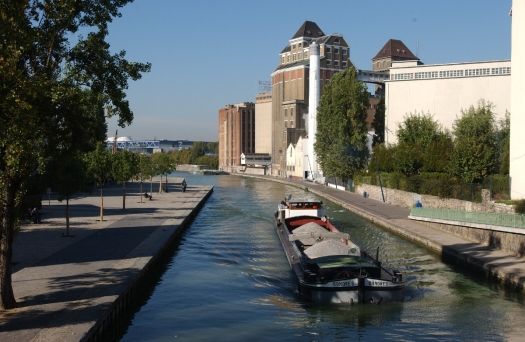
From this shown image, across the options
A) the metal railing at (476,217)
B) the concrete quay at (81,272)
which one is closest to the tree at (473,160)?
the metal railing at (476,217)

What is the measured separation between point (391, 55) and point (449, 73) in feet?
307

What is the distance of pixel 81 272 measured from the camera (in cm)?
2253

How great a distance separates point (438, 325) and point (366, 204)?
39868 mm

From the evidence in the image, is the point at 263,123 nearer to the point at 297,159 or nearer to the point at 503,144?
the point at 297,159

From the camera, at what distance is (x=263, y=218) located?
5309 cm

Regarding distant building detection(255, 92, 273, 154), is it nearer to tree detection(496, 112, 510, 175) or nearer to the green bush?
tree detection(496, 112, 510, 175)

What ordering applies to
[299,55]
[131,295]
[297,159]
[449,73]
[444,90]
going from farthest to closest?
[299,55] → [297,159] → [444,90] → [449,73] → [131,295]

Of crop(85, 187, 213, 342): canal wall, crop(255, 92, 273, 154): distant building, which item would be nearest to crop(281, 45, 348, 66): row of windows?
crop(255, 92, 273, 154): distant building

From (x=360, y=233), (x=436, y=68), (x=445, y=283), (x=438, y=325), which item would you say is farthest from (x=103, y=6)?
(x=436, y=68)

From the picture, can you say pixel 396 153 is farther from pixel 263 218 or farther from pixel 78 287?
pixel 78 287

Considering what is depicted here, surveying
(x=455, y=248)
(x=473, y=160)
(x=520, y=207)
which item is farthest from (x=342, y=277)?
(x=473, y=160)

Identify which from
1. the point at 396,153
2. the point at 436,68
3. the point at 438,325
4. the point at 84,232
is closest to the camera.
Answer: the point at 438,325

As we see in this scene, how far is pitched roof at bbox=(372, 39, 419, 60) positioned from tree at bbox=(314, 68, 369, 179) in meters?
84.9

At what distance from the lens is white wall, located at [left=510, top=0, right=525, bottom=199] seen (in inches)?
1590
